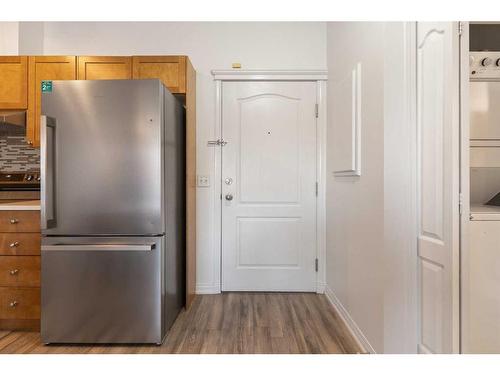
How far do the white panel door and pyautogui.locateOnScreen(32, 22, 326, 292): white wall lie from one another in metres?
1.69

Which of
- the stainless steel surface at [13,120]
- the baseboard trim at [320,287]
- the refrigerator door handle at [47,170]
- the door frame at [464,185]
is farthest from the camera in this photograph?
the baseboard trim at [320,287]

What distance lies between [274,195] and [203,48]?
1.55m

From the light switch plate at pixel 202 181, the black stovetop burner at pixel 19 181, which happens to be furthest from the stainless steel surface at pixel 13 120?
the light switch plate at pixel 202 181

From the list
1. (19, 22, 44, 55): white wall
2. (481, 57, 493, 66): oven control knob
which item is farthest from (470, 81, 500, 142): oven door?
(19, 22, 44, 55): white wall

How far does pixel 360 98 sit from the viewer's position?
2.02 meters

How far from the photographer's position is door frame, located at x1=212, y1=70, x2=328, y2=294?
292cm

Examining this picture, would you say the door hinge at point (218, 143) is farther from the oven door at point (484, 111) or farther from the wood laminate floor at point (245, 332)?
the oven door at point (484, 111)

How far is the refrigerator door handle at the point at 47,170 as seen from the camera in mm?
1856

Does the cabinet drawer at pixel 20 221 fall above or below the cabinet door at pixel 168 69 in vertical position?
below

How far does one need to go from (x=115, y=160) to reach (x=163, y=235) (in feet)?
1.82

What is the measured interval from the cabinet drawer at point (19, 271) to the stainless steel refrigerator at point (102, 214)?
0.26 m

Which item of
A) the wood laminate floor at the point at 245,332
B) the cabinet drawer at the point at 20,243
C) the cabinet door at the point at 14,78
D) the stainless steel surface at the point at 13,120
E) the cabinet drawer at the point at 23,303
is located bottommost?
the wood laminate floor at the point at 245,332

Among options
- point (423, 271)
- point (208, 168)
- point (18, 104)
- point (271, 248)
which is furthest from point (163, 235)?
point (18, 104)

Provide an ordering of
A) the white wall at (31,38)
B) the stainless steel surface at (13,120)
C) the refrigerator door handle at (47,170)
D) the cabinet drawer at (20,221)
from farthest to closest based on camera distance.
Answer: the white wall at (31,38) → the stainless steel surface at (13,120) → the cabinet drawer at (20,221) → the refrigerator door handle at (47,170)
